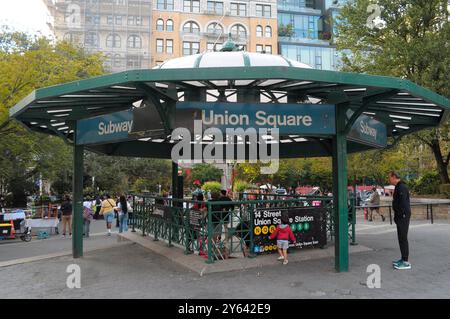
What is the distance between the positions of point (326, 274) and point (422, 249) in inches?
156

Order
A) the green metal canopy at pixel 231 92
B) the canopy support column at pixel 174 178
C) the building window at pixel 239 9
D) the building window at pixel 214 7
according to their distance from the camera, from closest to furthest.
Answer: the green metal canopy at pixel 231 92 → the canopy support column at pixel 174 178 → the building window at pixel 214 7 → the building window at pixel 239 9

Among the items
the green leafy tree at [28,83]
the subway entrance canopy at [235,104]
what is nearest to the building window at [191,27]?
the green leafy tree at [28,83]

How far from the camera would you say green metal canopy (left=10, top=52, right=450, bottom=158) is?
6309 millimetres

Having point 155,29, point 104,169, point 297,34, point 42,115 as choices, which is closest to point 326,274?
point 42,115

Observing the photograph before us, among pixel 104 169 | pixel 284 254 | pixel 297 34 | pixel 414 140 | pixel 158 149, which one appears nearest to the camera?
pixel 284 254

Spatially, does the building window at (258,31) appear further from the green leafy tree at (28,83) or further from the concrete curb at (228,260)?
the concrete curb at (228,260)

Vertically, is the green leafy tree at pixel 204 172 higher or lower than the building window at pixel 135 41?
lower

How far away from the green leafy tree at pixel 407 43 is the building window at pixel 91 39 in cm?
4239

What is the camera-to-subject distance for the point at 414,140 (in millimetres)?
23547

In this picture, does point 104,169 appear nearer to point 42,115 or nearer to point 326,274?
point 42,115

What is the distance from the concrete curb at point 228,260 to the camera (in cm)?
802

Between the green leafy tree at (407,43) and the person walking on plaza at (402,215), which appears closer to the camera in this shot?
the person walking on plaza at (402,215)

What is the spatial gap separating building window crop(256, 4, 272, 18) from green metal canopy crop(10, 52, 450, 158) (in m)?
61.5

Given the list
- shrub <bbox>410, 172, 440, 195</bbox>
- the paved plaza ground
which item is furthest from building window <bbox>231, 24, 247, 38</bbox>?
the paved plaza ground
